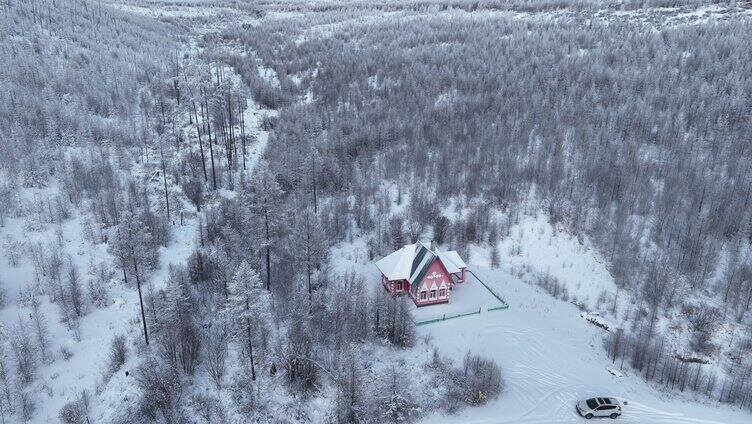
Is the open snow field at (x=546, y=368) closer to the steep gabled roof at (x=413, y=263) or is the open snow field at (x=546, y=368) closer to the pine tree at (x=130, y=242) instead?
the steep gabled roof at (x=413, y=263)

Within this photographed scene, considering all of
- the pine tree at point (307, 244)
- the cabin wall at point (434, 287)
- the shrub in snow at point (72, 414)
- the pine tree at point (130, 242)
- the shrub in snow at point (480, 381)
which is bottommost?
the shrub in snow at point (72, 414)

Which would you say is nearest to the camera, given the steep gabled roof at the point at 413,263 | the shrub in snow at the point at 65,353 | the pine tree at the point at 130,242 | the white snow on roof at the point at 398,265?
the pine tree at the point at 130,242

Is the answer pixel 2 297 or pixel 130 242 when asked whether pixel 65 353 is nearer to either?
pixel 2 297

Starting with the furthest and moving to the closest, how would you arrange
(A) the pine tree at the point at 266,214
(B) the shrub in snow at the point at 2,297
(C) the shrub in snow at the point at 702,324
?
(A) the pine tree at the point at 266,214 → (C) the shrub in snow at the point at 702,324 → (B) the shrub in snow at the point at 2,297

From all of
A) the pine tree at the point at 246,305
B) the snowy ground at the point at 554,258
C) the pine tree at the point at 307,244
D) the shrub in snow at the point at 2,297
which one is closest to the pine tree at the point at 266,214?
the pine tree at the point at 307,244

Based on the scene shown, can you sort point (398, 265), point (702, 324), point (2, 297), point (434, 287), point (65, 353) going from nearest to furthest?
1. point (65, 353)
2. point (2, 297)
3. point (702, 324)
4. point (434, 287)
5. point (398, 265)

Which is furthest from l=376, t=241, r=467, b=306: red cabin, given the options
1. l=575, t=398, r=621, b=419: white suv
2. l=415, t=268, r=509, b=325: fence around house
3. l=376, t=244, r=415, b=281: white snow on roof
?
l=575, t=398, r=621, b=419: white suv

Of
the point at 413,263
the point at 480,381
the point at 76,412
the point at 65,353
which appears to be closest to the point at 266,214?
the point at 413,263

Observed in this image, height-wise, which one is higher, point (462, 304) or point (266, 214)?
point (266, 214)
